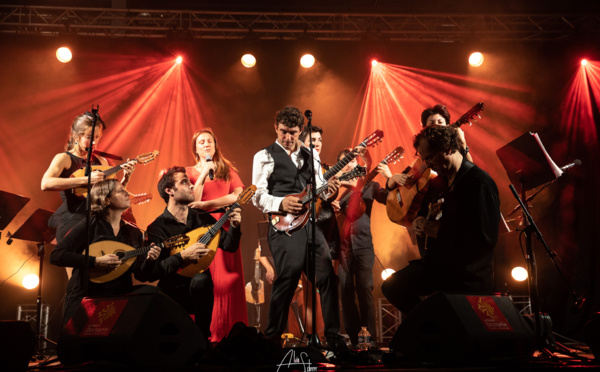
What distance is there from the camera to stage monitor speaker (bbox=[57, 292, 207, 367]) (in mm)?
3107

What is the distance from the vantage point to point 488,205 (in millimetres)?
3498

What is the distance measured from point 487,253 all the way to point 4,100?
7.99m

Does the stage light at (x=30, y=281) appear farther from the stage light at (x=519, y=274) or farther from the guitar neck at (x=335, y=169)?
the stage light at (x=519, y=274)

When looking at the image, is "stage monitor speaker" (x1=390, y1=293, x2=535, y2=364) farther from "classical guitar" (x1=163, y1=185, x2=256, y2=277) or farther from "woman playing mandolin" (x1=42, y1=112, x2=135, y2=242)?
"woman playing mandolin" (x1=42, y1=112, x2=135, y2=242)

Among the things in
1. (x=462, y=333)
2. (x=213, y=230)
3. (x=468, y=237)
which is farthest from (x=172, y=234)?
(x=462, y=333)

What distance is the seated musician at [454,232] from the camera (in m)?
3.48

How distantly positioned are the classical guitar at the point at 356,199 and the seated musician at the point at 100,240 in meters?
2.47

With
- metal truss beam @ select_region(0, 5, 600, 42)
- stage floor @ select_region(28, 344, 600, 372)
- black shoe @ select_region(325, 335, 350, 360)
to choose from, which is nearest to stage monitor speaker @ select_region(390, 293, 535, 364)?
stage floor @ select_region(28, 344, 600, 372)

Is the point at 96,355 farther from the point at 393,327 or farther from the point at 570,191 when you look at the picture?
the point at 570,191

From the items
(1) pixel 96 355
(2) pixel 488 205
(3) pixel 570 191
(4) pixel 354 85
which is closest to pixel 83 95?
(4) pixel 354 85

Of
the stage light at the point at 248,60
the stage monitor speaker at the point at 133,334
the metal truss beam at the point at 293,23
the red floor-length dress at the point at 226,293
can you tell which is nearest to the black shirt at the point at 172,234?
the red floor-length dress at the point at 226,293

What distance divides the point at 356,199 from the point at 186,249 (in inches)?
91.0

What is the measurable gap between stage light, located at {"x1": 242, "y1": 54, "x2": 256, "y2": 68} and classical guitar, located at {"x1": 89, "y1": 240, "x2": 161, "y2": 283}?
15.4ft

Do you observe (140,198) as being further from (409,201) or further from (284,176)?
(409,201)
